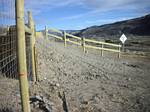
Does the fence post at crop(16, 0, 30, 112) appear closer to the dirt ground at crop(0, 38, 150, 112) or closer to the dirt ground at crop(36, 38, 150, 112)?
the dirt ground at crop(0, 38, 150, 112)

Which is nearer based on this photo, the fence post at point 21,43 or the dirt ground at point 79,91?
the fence post at point 21,43

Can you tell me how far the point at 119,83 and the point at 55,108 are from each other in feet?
15.5

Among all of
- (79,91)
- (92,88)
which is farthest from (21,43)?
(92,88)

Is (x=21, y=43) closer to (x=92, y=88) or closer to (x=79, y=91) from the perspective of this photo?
(x=79, y=91)

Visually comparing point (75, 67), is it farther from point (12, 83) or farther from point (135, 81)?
point (12, 83)

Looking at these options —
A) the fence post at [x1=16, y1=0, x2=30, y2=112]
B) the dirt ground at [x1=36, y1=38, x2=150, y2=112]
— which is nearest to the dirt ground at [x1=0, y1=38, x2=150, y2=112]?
the dirt ground at [x1=36, y1=38, x2=150, y2=112]

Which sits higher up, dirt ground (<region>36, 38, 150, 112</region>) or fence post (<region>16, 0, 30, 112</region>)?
fence post (<region>16, 0, 30, 112</region>)

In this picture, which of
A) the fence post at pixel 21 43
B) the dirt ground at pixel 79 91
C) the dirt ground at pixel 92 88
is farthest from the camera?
the dirt ground at pixel 92 88

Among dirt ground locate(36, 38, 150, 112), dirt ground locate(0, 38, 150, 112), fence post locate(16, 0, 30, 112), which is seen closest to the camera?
fence post locate(16, 0, 30, 112)

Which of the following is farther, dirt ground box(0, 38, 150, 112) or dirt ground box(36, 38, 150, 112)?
dirt ground box(36, 38, 150, 112)

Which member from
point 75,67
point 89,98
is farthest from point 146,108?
point 75,67

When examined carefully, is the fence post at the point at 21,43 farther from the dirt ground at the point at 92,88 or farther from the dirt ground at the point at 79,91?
the dirt ground at the point at 92,88

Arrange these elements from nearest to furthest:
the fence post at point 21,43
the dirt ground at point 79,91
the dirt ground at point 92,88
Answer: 1. the fence post at point 21,43
2. the dirt ground at point 79,91
3. the dirt ground at point 92,88

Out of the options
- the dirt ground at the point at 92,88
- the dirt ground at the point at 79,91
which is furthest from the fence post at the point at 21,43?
the dirt ground at the point at 92,88
